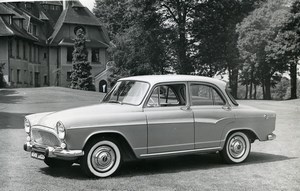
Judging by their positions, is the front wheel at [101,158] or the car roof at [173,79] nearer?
the front wheel at [101,158]

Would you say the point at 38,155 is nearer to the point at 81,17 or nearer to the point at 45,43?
the point at 81,17

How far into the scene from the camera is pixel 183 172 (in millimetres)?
6348

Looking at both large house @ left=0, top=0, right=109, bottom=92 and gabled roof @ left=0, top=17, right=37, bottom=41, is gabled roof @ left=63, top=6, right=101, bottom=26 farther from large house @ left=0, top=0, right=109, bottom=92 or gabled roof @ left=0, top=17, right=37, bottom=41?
gabled roof @ left=0, top=17, right=37, bottom=41

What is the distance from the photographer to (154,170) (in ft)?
21.4

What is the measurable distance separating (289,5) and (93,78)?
312cm

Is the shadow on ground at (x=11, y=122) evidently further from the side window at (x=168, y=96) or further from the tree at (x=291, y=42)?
the tree at (x=291, y=42)

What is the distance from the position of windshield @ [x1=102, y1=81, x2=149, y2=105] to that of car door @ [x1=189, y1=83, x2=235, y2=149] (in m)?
0.79

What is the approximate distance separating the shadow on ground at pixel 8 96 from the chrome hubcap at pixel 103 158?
71.7 inches

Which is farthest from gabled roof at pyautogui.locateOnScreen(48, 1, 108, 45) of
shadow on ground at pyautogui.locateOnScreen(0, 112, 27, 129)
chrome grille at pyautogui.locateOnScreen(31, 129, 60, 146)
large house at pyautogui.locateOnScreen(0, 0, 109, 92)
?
shadow on ground at pyautogui.locateOnScreen(0, 112, 27, 129)

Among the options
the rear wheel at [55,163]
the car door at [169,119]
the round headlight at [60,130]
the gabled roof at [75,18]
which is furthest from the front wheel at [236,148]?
the round headlight at [60,130]

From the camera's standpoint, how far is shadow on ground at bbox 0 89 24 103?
23.0ft

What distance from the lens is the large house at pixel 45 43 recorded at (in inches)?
266

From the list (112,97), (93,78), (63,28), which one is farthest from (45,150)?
(63,28)

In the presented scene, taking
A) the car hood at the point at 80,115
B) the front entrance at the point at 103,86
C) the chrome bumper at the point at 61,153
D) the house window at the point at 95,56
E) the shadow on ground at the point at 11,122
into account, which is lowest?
the shadow on ground at the point at 11,122
